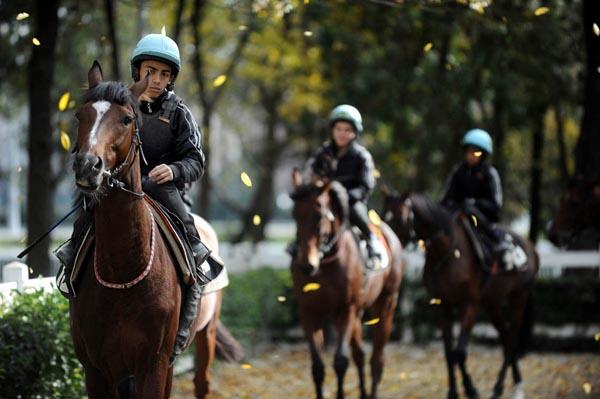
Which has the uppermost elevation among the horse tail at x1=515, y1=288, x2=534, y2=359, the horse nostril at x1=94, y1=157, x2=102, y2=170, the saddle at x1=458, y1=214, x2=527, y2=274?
the horse nostril at x1=94, y1=157, x2=102, y2=170

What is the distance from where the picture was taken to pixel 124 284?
21.1ft

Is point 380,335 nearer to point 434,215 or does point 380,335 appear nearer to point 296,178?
point 434,215

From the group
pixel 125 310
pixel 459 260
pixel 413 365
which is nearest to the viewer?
pixel 125 310

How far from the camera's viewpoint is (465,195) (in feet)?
45.2

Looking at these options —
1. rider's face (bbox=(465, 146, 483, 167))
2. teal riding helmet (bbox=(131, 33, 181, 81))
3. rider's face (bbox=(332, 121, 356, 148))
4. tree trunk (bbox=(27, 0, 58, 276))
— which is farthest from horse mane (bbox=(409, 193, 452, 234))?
teal riding helmet (bbox=(131, 33, 181, 81))

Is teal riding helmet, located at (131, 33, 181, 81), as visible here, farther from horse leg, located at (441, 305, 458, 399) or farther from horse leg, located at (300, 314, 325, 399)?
horse leg, located at (441, 305, 458, 399)

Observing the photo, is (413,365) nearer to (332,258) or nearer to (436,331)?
(436,331)

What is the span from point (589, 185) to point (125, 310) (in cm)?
735

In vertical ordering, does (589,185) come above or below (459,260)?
above

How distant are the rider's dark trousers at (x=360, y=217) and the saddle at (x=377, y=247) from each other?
8 cm

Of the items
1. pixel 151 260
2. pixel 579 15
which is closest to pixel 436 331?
pixel 579 15

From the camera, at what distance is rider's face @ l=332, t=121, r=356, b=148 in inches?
476

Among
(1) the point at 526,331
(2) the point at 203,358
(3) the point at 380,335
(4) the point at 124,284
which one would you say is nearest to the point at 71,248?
(4) the point at 124,284

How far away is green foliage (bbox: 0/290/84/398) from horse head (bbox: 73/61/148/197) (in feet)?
10.2
